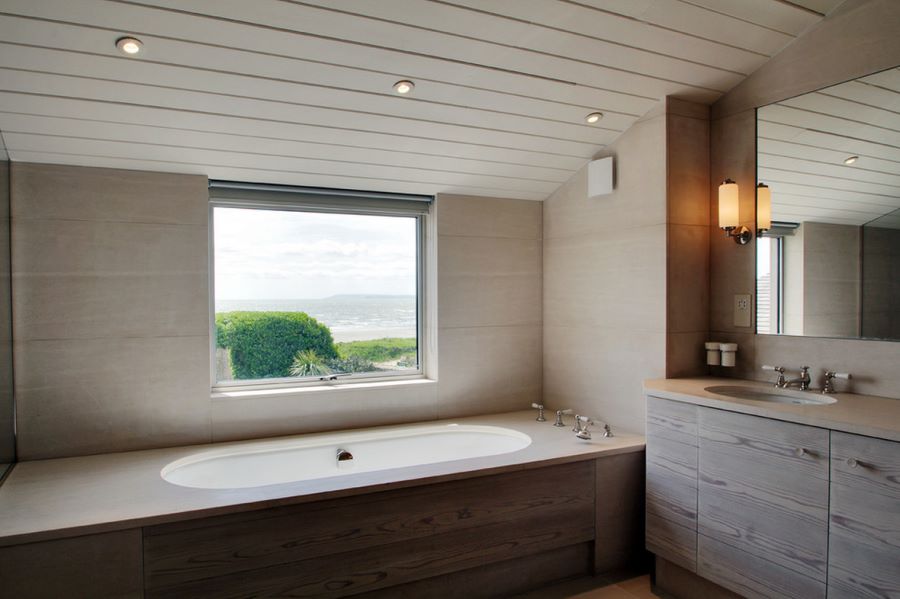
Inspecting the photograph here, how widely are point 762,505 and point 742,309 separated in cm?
99

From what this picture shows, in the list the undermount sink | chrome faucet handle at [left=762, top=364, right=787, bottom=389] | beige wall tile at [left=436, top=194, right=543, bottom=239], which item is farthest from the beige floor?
beige wall tile at [left=436, top=194, right=543, bottom=239]

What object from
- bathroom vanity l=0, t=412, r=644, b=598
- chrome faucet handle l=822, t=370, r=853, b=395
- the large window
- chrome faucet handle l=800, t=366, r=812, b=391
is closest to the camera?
bathroom vanity l=0, t=412, r=644, b=598

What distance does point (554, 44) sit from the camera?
2168 millimetres

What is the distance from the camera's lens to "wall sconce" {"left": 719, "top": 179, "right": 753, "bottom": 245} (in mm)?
2549

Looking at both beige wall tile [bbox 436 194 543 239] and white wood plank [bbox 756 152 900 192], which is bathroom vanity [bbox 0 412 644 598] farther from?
white wood plank [bbox 756 152 900 192]

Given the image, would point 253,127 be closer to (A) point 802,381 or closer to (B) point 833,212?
(B) point 833,212

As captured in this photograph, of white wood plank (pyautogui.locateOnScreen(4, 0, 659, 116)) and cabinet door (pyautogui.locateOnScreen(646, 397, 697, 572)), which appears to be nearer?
white wood plank (pyautogui.locateOnScreen(4, 0, 659, 116))

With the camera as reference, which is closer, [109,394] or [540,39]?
[540,39]

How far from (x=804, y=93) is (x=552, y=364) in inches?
74.4

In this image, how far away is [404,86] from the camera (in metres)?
2.25

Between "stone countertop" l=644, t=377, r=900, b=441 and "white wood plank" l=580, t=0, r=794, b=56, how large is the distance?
1.46m

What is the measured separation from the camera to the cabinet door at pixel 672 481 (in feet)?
7.34

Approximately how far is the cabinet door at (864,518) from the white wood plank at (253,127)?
1.92 m

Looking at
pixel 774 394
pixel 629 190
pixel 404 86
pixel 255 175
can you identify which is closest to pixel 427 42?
pixel 404 86
